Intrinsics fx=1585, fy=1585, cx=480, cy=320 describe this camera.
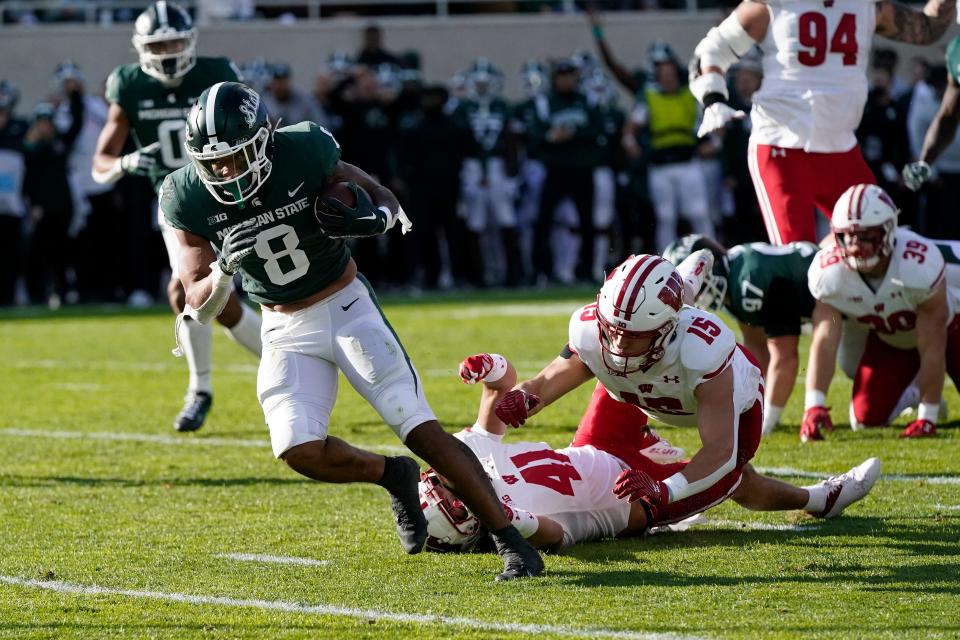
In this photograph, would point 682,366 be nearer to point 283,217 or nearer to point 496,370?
point 496,370

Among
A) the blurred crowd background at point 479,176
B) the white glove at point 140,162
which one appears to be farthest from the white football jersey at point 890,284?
the blurred crowd background at point 479,176

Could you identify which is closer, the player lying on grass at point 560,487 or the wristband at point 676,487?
the wristband at point 676,487

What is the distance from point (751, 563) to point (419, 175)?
10874 millimetres

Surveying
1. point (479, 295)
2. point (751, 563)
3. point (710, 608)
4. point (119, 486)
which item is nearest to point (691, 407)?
point (751, 563)

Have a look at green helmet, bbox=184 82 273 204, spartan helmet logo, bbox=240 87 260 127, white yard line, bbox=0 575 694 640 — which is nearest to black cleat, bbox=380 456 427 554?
white yard line, bbox=0 575 694 640

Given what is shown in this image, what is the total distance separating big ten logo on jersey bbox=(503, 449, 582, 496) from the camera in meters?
5.07

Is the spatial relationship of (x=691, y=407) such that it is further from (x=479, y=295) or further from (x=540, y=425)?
(x=479, y=295)

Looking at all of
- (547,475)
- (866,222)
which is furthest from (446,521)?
(866,222)

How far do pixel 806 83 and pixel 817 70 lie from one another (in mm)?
79

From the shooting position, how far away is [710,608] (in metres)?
4.17

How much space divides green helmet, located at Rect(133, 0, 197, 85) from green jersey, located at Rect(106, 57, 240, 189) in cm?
8

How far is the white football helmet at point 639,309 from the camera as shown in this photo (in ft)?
15.6

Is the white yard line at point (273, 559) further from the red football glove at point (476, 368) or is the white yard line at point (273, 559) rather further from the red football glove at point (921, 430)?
the red football glove at point (921, 430)

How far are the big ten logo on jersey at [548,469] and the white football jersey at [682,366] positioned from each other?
30 cm
